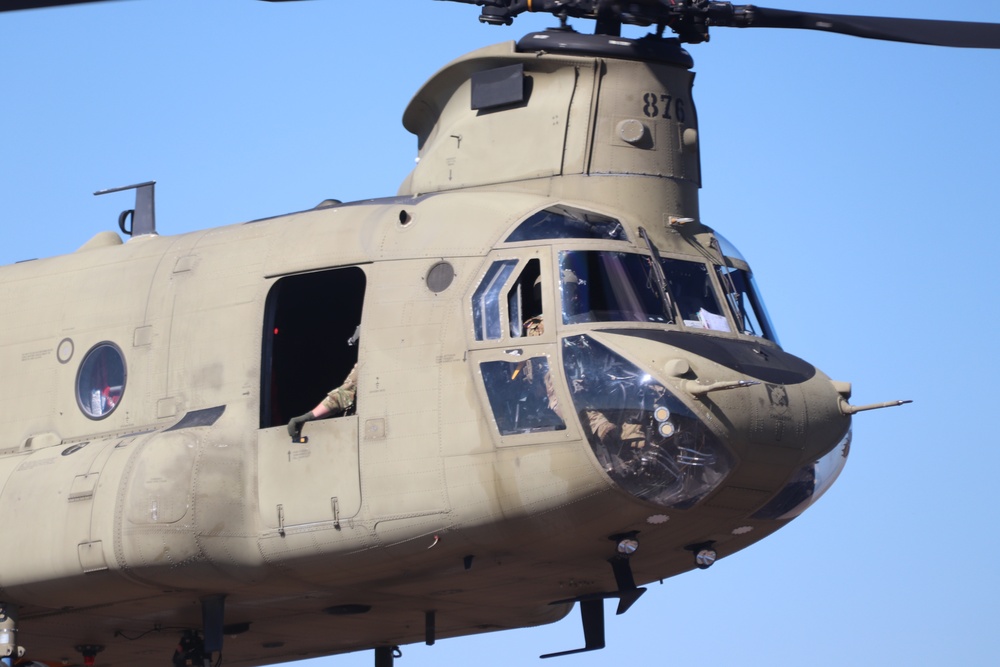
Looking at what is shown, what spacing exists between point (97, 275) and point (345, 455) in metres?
3.66

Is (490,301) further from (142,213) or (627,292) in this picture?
(142,213)

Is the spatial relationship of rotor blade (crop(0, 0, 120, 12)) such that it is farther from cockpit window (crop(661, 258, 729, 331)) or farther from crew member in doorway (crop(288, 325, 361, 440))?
cockpit window (crop(661, 258, 729, 331))

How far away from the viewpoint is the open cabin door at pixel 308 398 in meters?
15.0

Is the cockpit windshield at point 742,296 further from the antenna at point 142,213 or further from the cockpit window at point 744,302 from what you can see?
the antenna at point 142,213

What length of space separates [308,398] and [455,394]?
311 cm

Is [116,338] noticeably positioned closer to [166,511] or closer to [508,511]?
[166,511]

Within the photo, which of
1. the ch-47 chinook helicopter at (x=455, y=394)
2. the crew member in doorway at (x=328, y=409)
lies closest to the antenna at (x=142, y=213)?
the ch-47 chinook helicopter at (x=455, y=394)

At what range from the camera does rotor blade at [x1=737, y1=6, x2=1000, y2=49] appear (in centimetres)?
1620

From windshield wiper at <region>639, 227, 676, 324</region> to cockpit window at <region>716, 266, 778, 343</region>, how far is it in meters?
0.72

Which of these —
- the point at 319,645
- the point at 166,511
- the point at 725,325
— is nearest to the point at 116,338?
the point at 166,511

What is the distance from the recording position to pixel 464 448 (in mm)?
14547

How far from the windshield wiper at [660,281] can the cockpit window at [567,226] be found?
22 cm

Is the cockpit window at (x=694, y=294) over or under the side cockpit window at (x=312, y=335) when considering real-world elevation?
under

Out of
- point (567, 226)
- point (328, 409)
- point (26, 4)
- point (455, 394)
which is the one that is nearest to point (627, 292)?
point (567, 226)
